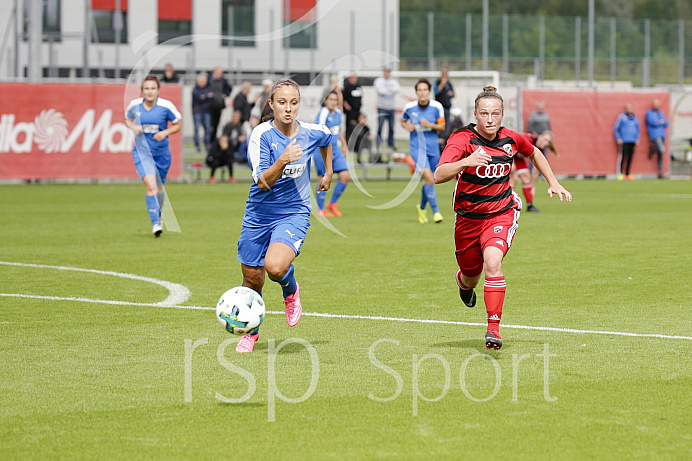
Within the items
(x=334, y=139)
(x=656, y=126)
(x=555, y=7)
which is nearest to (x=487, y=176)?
(x=334, y=139)

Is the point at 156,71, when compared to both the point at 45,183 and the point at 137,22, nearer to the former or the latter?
the point at 137,22

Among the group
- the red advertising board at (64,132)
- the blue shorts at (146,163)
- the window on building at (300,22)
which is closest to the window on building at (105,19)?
the window on building at (300,22)

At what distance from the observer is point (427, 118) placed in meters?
17.0

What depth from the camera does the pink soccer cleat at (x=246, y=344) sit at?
6996 mm

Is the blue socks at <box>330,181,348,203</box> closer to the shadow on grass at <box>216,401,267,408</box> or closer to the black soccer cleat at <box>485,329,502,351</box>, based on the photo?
the black soccer cleat at <box>485,329,502,351</box>

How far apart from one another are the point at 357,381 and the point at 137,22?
121ft

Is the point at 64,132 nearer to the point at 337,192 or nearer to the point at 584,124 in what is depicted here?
the point at 337,192

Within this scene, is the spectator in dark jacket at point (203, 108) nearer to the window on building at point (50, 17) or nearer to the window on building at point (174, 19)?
the window on building at point (50, 17)

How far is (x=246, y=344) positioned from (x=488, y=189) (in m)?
2.15

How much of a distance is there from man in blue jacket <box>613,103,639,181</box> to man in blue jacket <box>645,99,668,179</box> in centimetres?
43

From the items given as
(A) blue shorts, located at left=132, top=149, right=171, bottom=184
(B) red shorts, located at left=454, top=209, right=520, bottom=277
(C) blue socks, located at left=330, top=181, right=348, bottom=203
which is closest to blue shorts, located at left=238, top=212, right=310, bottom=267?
(B) red shorts, located at left=454, top=209, right=520, bottom=277

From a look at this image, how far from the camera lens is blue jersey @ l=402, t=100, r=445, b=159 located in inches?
665

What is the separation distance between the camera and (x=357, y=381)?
605 centimetres

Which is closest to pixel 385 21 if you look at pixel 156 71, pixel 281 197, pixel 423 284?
pixel 156 71
